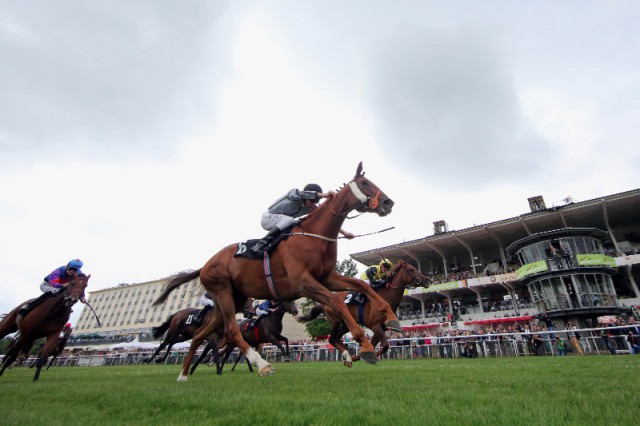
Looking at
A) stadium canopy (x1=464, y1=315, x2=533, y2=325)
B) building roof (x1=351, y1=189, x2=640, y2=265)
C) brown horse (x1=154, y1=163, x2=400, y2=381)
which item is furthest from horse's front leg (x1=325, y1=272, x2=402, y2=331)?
stadium canopy (x1=464, y1=315, x2=533, y2=325)

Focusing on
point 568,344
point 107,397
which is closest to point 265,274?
point 107,397

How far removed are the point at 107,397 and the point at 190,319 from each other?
377 inches

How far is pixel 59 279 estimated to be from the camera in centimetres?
890

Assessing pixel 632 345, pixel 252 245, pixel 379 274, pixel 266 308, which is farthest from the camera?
pixel 632 345

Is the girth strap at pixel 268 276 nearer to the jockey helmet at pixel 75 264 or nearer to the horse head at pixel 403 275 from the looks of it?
the horse head at pixel 403 275

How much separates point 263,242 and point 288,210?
101 centimetres

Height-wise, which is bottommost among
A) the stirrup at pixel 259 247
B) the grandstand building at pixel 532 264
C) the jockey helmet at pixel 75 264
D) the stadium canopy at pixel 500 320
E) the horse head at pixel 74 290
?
the horse head at pixel 74 290

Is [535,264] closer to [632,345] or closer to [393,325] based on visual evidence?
[632,345]

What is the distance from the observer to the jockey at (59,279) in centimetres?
845

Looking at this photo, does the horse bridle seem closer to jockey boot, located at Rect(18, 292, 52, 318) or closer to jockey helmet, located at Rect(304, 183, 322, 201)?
jockey helmet, located at Rect(304, 183, 322, 201)

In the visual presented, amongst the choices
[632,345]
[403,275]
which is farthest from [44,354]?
[632,345]

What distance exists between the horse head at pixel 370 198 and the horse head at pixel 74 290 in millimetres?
7336

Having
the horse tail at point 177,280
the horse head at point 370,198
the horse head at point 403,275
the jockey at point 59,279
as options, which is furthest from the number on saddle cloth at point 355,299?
the jockey at point 59,279

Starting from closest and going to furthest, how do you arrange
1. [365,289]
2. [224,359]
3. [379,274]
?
1. [365,289]
2. [379,274]
3. [224,359]
